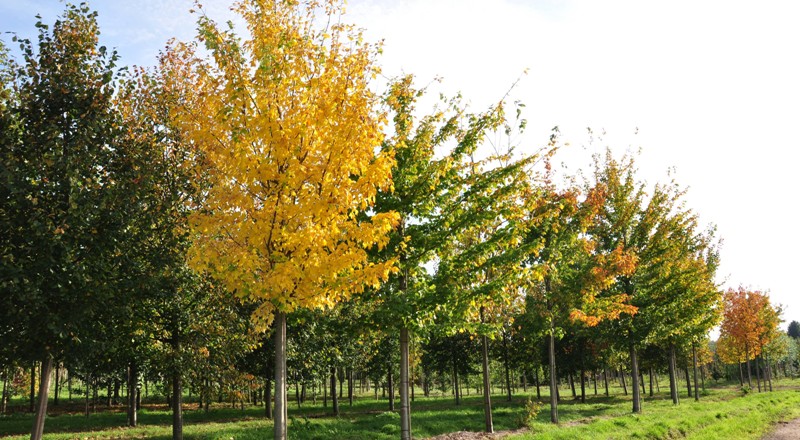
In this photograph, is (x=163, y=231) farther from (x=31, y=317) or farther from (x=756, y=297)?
(x=756, y=297)

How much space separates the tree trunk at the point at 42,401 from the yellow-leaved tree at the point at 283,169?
13.2ft

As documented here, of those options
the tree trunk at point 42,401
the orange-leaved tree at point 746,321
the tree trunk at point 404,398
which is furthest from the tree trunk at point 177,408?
the orange-leaved tree at point 746,321

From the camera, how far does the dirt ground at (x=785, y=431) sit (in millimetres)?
14836

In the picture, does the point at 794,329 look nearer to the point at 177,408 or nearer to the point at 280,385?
the point at 177,408

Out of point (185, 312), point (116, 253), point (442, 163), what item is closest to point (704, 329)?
point (442, 163)

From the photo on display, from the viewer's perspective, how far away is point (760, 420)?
1795cm

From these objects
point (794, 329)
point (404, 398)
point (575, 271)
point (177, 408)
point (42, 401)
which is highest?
point (575, 271)

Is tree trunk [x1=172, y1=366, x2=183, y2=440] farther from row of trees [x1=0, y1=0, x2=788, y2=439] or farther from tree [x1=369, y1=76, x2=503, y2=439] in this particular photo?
tree [x1=369, y1=76, x2=503, y2=439]

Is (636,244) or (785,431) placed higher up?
(636,244)

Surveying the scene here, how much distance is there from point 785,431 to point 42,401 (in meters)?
21.0

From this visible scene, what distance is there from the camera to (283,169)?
273 inches

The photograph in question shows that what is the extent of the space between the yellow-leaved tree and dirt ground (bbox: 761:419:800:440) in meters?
15.4

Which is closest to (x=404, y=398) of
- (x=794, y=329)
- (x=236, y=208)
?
(x=236, y=208)

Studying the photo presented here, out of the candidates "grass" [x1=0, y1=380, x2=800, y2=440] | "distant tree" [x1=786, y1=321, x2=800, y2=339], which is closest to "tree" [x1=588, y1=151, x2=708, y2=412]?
"grass" [x1=0, y1=380, x2=800, y2=440]
